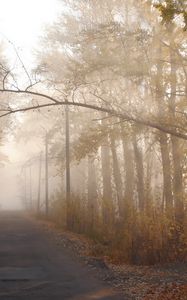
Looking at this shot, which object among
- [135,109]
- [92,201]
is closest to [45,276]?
[135,109]

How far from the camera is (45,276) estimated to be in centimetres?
995

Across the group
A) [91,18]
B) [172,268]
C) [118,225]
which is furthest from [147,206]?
[91,18]

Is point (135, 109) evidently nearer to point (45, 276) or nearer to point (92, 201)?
point (45, 276)

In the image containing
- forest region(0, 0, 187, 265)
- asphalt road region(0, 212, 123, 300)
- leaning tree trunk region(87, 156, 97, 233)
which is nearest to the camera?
asphalt road region(0, 212, 123, 300)

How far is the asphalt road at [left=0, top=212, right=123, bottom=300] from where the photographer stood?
27.2 ft

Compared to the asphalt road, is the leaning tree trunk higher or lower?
higher

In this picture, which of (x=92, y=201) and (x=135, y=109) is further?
(x=92, y=201)

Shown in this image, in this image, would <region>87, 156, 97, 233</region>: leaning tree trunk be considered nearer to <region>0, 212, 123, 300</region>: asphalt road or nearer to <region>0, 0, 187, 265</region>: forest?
<region>0, 0, 187, 265</region>: forest

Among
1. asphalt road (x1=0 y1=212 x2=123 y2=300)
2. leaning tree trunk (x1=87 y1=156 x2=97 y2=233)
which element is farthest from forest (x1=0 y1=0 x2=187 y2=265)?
asphalt road (x1=0 y1=212 x2=123 y2=300)

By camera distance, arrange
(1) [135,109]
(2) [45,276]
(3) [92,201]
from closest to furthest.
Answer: (2) [45,276], (1) [135,109], (3) [92,201]

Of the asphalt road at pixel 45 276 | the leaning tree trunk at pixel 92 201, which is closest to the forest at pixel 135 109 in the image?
the leaning tree trunk at pixel 92 201

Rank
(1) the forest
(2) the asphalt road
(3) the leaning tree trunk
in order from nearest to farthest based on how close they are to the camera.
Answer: (2) the asphalt road
(1) the forest
(3) the leaning tree trunk

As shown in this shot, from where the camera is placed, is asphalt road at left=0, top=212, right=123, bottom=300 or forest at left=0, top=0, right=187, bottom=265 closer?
asphalt road at left=0, top=212, right=123, bottom=300

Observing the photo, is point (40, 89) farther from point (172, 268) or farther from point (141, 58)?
point (172, 268)
